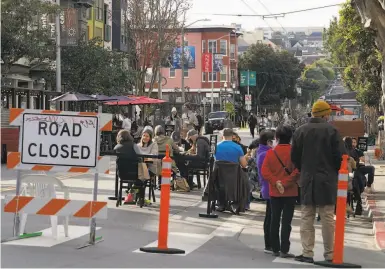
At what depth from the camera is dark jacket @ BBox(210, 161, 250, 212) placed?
1537cm

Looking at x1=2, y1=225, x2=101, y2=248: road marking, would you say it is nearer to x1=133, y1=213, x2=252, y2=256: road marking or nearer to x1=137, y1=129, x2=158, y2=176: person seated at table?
x1=133, y1=213, x2=252, y2=256: road marking

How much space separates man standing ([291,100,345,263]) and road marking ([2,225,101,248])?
3.34 metres

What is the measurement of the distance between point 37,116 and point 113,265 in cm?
250

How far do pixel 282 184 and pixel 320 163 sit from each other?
673 mm

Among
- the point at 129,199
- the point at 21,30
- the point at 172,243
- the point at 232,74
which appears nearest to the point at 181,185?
the point at 129,199

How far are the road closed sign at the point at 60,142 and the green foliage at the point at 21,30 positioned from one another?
2184 centimetres

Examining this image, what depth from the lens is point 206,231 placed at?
44.1 ft

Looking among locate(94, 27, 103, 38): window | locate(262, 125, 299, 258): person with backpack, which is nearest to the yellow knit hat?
locate(262, 125, 299, 258): person with backpack

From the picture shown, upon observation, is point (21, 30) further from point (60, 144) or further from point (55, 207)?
point (55, 207)

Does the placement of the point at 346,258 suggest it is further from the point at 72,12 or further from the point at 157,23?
the point at 157,23

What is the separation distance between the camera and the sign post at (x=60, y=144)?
1080 cm

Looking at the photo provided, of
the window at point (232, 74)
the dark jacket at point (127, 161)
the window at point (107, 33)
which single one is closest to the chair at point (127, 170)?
the dark jacket at point (127, 161)

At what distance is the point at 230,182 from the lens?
1555cm

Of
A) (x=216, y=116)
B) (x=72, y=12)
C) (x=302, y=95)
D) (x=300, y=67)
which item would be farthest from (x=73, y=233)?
(x=302, y=95)
